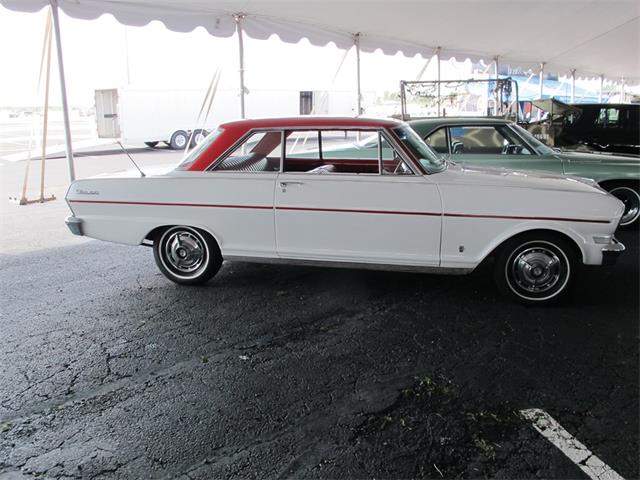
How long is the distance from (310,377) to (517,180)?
2.36 metres

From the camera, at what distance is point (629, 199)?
686 cm

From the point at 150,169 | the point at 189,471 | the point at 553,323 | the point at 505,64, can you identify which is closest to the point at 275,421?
the point at 189,471

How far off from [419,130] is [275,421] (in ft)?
16.1

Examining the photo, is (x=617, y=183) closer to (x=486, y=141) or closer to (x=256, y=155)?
(x=486, y=141)

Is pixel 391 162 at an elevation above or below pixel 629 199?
above

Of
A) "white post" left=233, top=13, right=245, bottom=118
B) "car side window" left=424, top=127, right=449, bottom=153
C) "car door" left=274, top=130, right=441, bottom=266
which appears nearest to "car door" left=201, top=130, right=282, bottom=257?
"car door" left=274, top=130, right=441, bottom=266

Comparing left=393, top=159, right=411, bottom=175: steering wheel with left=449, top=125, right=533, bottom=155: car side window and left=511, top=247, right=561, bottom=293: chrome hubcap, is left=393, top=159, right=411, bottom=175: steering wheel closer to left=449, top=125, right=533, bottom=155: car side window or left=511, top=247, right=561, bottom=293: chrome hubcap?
left=511, top=247, right=561, bottom=293: chrome hubcap

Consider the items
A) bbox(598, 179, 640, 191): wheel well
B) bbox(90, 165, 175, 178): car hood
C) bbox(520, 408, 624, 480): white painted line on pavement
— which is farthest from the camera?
bbox(598, 179, 640, 191): wheel well

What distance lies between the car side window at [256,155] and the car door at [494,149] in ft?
8.66

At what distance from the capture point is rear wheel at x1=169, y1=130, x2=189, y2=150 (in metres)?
21.0

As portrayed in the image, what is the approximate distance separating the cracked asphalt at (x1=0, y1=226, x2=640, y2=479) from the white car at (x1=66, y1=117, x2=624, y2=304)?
36 centimetres

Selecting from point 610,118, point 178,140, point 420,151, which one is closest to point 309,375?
point 420,151

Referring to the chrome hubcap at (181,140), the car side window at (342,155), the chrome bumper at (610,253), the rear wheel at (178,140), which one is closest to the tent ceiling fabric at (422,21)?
the car side window at (342,155)

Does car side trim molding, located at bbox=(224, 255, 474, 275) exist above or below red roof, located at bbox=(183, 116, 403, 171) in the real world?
below
